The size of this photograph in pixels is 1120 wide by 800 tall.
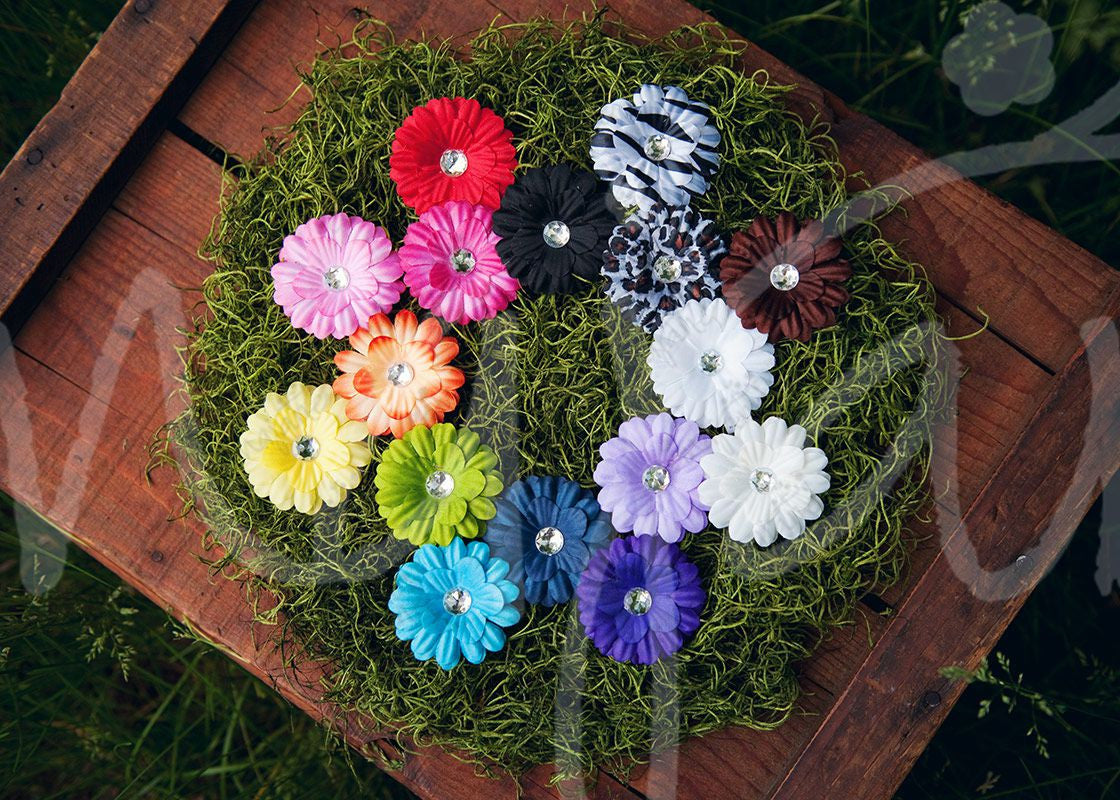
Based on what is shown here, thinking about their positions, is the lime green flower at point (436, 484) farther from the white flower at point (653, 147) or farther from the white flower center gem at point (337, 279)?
the white flower at point (653, 147)

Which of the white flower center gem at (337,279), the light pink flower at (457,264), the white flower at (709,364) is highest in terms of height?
the white flower at (709,364)

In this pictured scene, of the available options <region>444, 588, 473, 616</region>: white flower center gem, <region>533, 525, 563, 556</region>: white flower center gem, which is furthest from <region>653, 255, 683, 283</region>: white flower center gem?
<region>444, 588, 473, 616</region>: white flower center gem

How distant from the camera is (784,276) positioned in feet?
3.37

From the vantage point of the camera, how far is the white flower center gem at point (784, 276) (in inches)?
40.5

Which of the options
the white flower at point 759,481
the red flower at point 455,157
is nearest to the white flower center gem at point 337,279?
the red flower at point 455,157

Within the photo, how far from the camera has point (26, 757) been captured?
53.4 inches

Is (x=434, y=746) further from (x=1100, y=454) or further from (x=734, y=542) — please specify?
(x=1100, y=454)

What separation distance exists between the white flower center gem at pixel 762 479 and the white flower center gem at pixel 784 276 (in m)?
0.21

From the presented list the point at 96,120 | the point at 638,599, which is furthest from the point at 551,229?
the point at 96,120

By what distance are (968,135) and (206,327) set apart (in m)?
1.25

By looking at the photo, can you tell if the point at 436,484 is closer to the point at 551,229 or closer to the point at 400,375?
the point at 400,375

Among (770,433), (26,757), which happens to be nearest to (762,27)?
(770,433)

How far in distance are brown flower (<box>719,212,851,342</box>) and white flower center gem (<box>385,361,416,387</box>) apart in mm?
375

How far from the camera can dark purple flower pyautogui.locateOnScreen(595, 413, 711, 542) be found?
1044 mm
